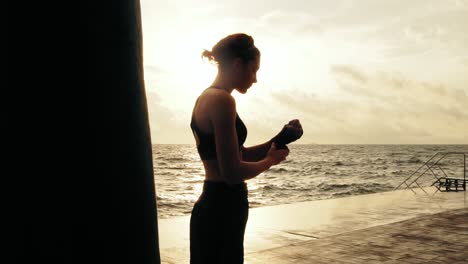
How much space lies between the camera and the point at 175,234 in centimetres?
688

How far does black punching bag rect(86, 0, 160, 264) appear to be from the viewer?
4.18 feet

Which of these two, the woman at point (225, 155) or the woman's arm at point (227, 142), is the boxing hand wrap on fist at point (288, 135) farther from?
the woman's arm at point (227, 142)

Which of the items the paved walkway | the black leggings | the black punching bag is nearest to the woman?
the black leggings

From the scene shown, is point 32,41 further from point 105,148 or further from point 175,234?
point 175,234

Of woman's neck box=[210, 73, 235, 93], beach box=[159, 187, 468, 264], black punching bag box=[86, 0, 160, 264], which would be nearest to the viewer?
black punching bag box=[86, 0, 160, 264]

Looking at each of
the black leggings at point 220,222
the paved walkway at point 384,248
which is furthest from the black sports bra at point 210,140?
the paved walkway at point 384,248

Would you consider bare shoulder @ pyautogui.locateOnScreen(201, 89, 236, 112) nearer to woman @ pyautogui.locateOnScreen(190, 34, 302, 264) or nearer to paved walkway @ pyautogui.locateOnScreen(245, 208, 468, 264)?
woman @ pyautogui.locateOnScreen(190, 34, 302, 264)

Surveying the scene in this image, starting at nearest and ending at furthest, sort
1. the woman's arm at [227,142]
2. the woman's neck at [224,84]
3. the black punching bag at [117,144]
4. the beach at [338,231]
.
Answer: the black punching bag at [117,144] < the woman's arm at [227,142] < the woman's neck at [224,84] < the beach at [338,231]

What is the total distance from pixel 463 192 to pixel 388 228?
8001mm

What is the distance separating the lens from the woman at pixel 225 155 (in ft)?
5.30

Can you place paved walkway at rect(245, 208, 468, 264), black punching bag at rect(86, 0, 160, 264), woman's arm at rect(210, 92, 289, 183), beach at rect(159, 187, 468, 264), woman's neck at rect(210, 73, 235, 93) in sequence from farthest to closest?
1. beach at rect(159, 187, 468, 264)
2. paved walkway at rect(245, 208, 468, 264)
3. woman's neck at rect(210, 73, 235, 93)
4. woman's arm at rect(210, 92, 289, 183)
5. black punching bag at rect(86, 0, 160, 264)

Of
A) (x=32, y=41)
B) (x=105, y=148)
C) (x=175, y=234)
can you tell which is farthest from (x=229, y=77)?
(x=175, y=234)

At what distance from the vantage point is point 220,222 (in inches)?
67.9

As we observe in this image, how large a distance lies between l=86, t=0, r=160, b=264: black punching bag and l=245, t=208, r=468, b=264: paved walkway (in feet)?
12.5
